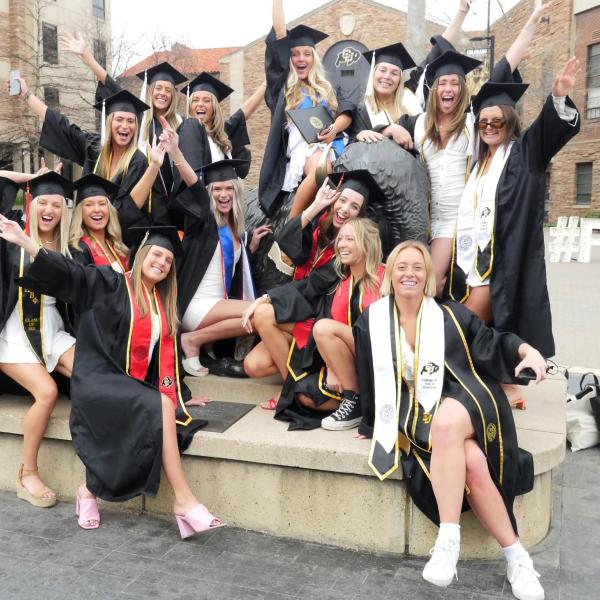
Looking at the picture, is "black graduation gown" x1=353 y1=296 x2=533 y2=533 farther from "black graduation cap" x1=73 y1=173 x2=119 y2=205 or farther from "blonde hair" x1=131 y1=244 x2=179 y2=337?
"black graduation cap" x1=73 y1=173 x2=119 y2=205

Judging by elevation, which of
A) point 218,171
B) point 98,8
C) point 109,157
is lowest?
point 218,171

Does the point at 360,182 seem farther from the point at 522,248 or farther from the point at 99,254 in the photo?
the point at 99,254

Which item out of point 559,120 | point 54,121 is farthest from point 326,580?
point 54,121

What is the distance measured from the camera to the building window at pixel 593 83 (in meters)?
29.9

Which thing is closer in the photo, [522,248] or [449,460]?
[449,460]

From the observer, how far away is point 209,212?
190 inches

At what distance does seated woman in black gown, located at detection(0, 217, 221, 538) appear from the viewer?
11.8ft

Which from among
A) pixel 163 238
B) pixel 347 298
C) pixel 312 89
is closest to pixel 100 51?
pixel 312 89

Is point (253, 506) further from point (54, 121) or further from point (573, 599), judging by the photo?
point (54, 121)

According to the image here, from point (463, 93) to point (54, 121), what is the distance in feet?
10.0

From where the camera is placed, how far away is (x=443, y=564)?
296cm

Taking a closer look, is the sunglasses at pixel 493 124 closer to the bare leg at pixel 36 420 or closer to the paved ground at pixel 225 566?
the paved ground at pixel 225 566

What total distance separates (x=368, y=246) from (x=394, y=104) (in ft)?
4.72

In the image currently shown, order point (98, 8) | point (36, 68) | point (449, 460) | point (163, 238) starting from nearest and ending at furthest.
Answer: point (449, 460) → point (163, 238) → point (36, 68) → point (98, 8)
